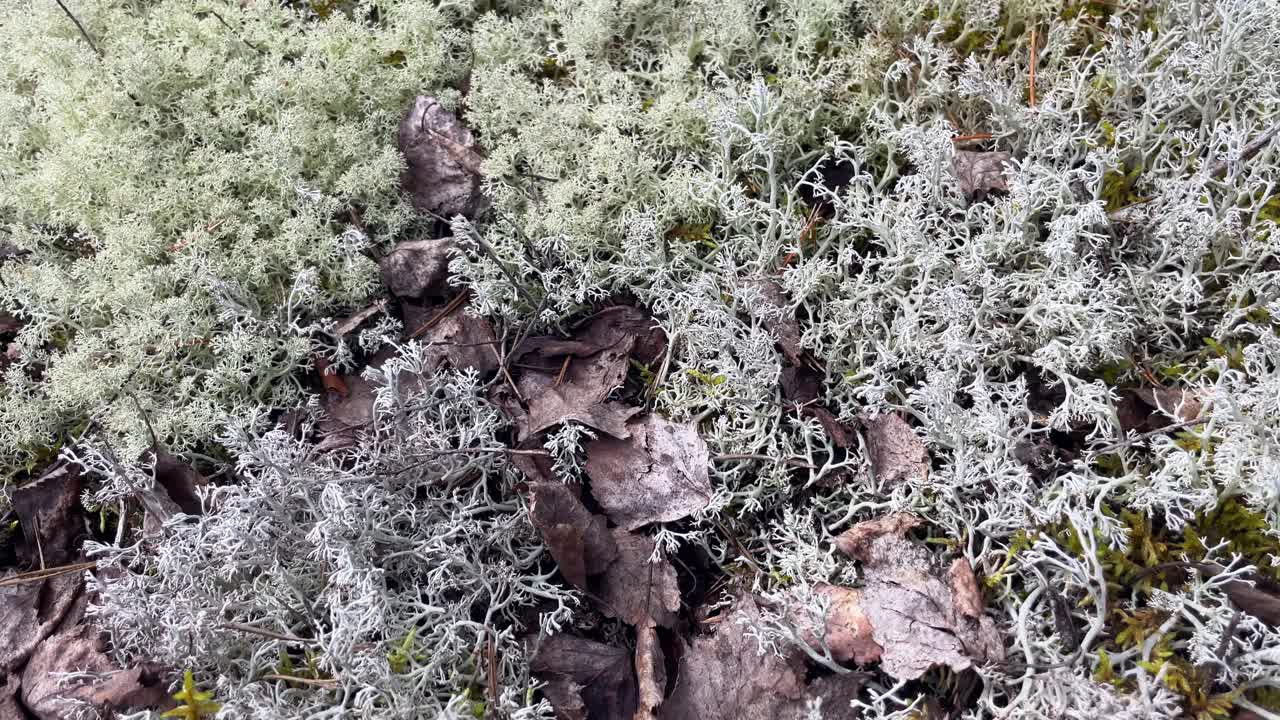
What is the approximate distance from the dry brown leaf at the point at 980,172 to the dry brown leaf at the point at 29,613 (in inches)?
111

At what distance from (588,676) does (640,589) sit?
0.25 metres

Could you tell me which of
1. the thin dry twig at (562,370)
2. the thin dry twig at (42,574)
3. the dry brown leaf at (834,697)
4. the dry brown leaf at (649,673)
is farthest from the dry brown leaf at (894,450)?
the thin dry twig at (42,574)

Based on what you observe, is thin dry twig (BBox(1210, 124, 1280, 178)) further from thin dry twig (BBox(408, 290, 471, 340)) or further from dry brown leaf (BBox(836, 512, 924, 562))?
thin dry twig (BBox(408, 290, 471, 340))

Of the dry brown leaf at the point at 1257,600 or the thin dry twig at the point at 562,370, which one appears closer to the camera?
the dry brown leaf at the point at 1257,600

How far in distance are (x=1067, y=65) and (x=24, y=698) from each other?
11.6ft

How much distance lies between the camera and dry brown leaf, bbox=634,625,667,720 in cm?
203

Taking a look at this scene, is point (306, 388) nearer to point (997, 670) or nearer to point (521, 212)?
point (521, 212)

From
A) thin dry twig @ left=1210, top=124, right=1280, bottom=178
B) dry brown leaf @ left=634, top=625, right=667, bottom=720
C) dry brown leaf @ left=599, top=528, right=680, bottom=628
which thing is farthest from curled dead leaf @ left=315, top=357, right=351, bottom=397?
thin dry twig @ left=1210, top=124, right=1280, bottom=178

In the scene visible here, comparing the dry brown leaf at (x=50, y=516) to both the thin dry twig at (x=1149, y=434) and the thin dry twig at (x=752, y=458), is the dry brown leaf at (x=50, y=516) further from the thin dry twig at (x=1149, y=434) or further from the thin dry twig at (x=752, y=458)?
the thin dry twig at (x=1149, y=434)

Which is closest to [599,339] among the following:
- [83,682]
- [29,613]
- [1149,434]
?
[1149,434]

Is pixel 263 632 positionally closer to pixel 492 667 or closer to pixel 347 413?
pixel 492 667

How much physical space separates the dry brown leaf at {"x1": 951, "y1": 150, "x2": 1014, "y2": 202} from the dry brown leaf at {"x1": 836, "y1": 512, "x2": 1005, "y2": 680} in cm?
105

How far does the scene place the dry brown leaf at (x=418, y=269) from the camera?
2.56 m

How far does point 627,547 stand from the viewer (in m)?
2.20
